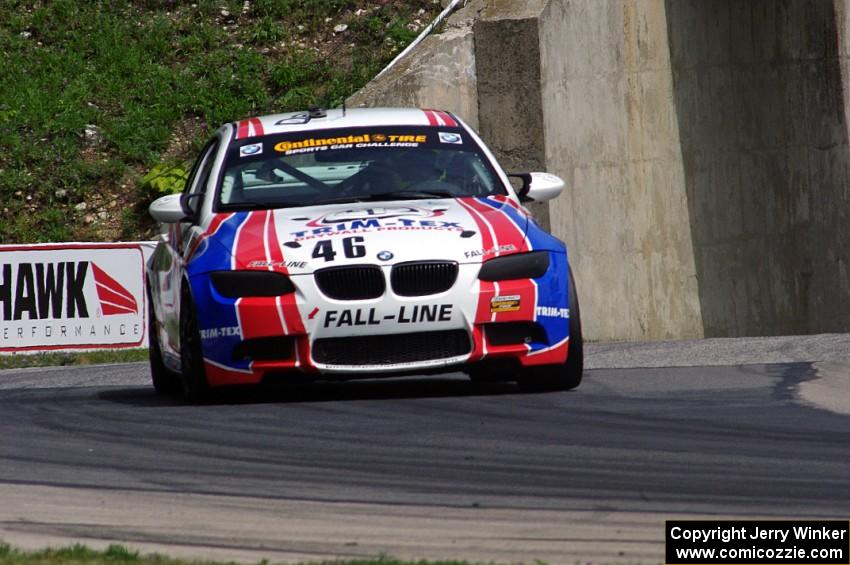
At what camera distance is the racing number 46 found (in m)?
8.62

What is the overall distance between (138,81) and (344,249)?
1161 centimetres

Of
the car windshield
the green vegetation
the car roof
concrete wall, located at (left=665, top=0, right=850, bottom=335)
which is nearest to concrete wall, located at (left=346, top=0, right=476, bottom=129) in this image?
the green vegetation

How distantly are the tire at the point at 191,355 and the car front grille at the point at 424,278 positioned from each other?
110cm

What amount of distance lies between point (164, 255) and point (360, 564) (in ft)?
19.2

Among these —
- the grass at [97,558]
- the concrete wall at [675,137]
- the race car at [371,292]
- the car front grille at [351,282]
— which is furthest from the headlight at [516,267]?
the concrete wall at [675,137]

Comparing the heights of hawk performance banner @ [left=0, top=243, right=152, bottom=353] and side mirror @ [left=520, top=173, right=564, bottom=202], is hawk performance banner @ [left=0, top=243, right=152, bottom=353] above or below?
below

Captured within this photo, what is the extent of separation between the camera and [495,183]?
995 cm

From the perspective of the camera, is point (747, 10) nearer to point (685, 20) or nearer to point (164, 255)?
point (685, 20)

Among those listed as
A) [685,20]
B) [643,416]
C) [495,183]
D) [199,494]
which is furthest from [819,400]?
[685,20]

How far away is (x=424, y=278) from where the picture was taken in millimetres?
8656

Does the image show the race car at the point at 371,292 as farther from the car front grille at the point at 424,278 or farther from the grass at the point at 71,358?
A: the grass at the point at 71,358

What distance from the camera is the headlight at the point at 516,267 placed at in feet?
28.5

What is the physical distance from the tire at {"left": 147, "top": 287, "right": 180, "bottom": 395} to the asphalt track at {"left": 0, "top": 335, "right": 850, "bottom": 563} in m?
0.46

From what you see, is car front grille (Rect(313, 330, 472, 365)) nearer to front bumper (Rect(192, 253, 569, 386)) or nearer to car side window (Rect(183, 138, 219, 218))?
front bumper (Rect(192, 253, 569, 386))
